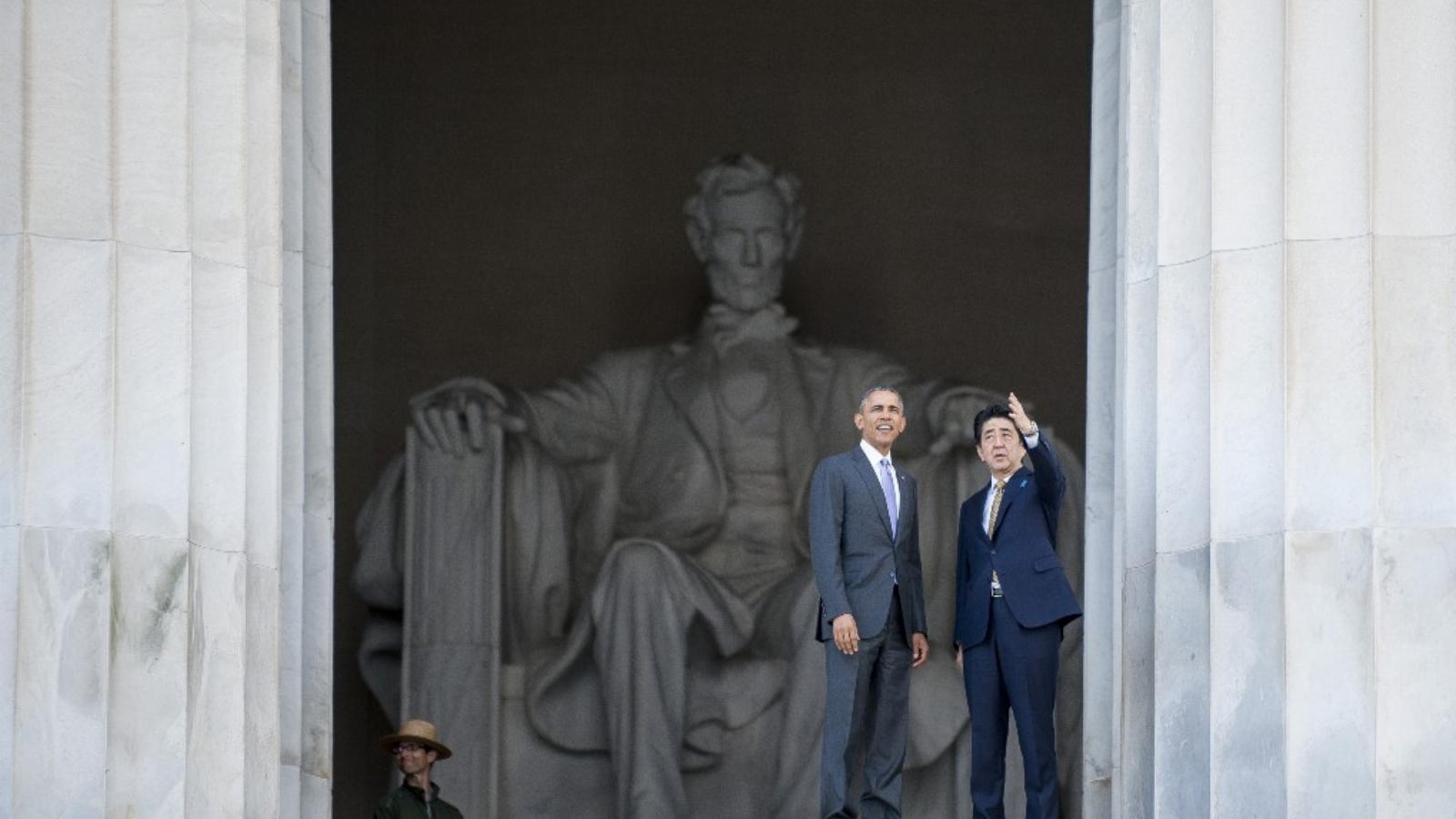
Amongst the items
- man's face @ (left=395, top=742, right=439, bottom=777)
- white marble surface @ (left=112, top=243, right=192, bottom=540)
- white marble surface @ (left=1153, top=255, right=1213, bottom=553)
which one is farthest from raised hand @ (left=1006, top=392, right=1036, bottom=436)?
man's face @ (left=395, top=742, right=439, bottom=777)

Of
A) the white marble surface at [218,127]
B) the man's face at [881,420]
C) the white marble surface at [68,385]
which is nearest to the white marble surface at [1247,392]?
the man's face at [881,420]

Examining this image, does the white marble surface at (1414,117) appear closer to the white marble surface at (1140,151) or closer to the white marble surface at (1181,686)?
the white marble surface at (1140,151)

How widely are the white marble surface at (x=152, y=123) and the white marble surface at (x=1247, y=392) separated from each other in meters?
3.13

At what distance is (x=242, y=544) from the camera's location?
11070 millimetres

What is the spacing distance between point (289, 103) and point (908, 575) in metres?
2.50

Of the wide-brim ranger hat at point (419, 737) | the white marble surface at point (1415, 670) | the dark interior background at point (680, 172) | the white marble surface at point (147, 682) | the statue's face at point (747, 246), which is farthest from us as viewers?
the dark interior background at point (680, 172)

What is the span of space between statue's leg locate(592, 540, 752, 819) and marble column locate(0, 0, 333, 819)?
10.3ft

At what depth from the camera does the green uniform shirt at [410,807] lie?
12312 millimetres

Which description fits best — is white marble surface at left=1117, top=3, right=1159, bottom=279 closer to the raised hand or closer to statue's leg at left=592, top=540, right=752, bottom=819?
the raised hand

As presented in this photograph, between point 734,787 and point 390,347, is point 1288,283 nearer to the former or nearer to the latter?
point 734,787

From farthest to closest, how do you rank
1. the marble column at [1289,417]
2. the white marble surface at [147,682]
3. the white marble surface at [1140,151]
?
the white marble surface at [1140,151] < the white marble surface at [147,682] < the marble column at [1289,417]

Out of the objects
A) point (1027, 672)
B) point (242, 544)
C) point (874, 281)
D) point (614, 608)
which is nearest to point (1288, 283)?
point (1027, 672)

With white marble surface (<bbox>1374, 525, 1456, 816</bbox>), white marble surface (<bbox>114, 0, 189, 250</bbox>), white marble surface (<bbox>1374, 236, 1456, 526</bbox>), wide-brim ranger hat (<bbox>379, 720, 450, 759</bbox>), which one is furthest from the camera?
wide-brim ranger hat (<bbox>379, 720, 450, 759</bbox>)

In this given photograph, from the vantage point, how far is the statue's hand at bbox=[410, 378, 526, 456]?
15.1m
